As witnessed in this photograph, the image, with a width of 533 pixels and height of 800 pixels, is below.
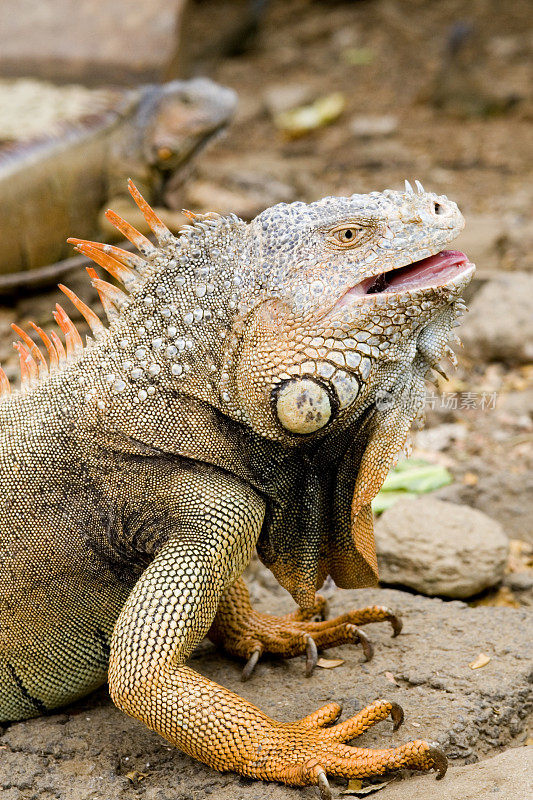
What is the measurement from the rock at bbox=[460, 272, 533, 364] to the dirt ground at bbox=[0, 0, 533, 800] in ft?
0.43

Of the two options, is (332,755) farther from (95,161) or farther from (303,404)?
(95,161)

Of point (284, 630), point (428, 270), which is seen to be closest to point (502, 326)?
point (284, 630)

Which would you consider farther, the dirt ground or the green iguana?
the green iguana

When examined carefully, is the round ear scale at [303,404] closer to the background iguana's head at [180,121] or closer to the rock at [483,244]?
the rock at [483,244]

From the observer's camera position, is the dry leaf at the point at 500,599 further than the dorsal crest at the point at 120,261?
Yes

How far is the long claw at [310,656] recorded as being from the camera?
14.7ft

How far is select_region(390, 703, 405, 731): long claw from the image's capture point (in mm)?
3773

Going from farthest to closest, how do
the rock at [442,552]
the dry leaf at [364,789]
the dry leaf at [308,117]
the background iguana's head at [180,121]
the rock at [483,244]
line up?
the dry leaf at [308,117] < the background iguana's head at [180,121] < the rock at [483,244] < the rock at [442,552] < the dry leaf at [364,789]

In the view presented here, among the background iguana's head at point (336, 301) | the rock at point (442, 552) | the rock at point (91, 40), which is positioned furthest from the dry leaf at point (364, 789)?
the rock at point (91, 40)

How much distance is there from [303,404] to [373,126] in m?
12.8

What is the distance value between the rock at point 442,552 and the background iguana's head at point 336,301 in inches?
82.3

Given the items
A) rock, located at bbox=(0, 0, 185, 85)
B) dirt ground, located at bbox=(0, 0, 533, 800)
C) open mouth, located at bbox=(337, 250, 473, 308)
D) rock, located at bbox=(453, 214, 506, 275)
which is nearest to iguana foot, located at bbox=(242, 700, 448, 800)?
dirt ground, located at bbox=(0, 0, 533, 800)

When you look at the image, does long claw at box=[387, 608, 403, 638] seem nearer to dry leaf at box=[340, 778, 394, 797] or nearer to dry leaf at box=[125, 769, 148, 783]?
dry leaf at box=[340, 778, 394, 797]

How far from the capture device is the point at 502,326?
8.44 m
